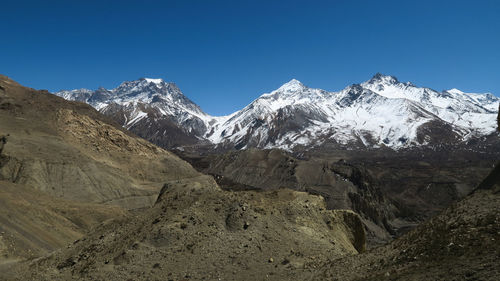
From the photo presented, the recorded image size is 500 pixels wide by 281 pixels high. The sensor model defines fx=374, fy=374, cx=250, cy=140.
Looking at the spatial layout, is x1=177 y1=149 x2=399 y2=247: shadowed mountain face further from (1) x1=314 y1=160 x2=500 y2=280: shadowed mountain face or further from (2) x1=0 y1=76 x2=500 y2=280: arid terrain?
(1) x1=314 y1=160 x2=500 y2=280: shadowed mountain face

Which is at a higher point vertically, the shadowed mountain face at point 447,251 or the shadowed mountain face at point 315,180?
the shadowed mountain face at point 315,180

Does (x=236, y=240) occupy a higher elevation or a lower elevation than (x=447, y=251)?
lower

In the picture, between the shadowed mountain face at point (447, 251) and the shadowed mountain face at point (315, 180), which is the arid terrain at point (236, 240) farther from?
the shadowed mountain face at point (315, 180)

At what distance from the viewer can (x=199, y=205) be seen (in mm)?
22000

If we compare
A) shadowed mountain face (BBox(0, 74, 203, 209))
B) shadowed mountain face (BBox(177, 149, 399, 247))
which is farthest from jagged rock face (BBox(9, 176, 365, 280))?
shadowed mountain face (BBox(177, 149, 399, 247))

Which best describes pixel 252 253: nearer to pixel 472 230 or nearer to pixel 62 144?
pixel 472 230

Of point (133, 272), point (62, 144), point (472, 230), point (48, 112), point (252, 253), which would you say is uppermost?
point (48, 112)

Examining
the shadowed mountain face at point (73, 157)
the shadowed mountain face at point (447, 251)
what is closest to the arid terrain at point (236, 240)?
the shadowed mountain face at point (447, 251)

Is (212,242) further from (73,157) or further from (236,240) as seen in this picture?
(73,157)

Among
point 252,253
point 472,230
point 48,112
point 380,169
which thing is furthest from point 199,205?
point 380,169

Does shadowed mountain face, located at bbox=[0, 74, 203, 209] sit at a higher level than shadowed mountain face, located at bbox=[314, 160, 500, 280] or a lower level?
higher

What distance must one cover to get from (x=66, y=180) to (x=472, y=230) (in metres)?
66.0

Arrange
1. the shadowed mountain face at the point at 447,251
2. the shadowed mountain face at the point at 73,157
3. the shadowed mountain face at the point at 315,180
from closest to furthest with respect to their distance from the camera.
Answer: the shadowed mountain face at the point at 447,251, the shadowed mountain face at the point at 73,157, the shadowed mountain face at the point at 315,180

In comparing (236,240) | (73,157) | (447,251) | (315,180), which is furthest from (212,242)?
(315,180)
